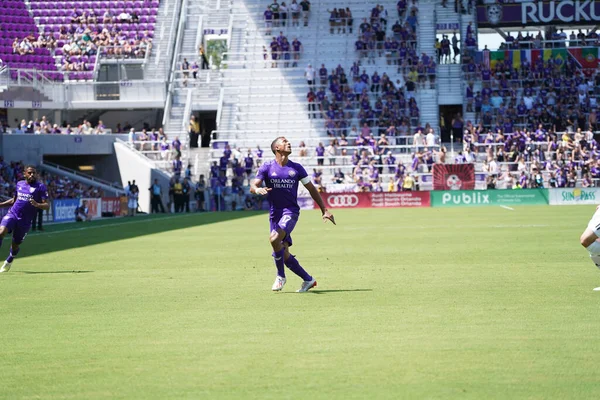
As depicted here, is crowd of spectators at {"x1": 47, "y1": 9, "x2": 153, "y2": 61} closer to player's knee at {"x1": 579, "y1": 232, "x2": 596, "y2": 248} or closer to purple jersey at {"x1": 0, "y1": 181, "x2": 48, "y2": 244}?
purple jersey at {"x1": 0, "y1": 181, "x2": 48, "y2": 244}

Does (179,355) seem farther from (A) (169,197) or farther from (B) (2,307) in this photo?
(A) (169,197)

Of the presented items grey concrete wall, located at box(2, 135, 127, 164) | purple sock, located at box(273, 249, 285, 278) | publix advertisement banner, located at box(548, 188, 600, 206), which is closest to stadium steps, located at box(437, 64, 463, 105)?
publix advertisement banner, located at box(548, 188, 600, 206)

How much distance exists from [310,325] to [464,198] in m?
38.8

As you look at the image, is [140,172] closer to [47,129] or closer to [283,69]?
[47,129]

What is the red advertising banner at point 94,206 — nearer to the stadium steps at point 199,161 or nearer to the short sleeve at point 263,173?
the stadium steps at point 199,161

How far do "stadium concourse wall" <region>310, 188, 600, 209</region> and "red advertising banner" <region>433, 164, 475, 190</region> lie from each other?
62.4 inches

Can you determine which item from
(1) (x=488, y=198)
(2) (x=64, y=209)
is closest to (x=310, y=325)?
(2) (x=64, y=209)

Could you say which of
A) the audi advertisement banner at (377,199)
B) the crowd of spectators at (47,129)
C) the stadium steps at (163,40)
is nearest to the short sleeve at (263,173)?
the audi advertisement banner at (377,199)

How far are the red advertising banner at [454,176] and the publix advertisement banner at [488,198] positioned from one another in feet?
5.16

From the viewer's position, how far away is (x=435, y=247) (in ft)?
73.7

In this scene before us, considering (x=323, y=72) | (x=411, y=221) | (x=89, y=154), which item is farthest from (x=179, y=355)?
(x=323, y=72)

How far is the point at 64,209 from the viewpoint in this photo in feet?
135

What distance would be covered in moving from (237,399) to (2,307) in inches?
272

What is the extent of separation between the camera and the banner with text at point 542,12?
206ft
